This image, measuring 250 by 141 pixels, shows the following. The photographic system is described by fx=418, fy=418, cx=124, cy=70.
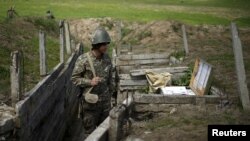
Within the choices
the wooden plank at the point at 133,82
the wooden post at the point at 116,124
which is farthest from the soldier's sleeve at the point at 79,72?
the wooden plank at the point at 133,82

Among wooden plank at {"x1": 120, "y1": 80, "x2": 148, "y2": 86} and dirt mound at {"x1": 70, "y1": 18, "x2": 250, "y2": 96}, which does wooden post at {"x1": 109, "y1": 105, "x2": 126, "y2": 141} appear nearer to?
wooden plank at {"x1": 120, "y1": 80, "x2": 148, "y2": 86}

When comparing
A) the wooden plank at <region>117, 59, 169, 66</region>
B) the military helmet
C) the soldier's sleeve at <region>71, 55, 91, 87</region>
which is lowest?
the wooden plank at <region>117, 59, 169, 66</region>

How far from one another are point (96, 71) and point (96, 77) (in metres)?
0.27

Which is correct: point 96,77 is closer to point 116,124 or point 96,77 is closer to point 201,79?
point 116,124

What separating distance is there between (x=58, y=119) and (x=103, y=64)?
13.3 ft

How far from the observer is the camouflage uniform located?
293 inches

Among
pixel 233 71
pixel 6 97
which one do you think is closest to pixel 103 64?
pixel 6 97

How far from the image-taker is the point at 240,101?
910 centimetres

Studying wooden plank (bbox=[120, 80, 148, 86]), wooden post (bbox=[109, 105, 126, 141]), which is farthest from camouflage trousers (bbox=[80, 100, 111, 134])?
wooden plank (bbox=[120, 80, 148, 86])

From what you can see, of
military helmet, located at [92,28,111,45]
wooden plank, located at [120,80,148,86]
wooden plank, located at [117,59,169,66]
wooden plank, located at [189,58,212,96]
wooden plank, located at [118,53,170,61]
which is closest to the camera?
military helmet, located at [92,28,111,45]

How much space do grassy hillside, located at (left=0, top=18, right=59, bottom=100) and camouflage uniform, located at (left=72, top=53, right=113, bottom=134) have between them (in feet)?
8.24

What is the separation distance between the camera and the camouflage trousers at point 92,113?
7.54m

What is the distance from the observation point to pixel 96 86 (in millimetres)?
7516
